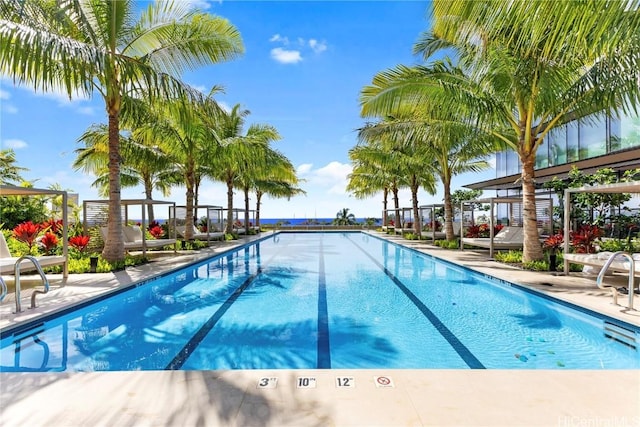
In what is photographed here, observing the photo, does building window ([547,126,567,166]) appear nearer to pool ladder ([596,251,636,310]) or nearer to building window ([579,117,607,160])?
building window ([579,117,607,160])

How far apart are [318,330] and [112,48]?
7.63 metres

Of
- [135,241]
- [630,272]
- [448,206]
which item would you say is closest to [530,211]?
[630,272]

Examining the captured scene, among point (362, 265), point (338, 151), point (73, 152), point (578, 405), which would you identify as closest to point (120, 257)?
point (362, 265)

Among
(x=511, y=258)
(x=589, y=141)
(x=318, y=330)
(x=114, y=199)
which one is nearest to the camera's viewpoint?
(x=318, y=330)

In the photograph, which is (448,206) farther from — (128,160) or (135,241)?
(128,160)

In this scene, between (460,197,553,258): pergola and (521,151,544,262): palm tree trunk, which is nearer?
(521,151,544,262): palm tree trunk

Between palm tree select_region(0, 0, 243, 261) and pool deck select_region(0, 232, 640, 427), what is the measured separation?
5994 millimetres

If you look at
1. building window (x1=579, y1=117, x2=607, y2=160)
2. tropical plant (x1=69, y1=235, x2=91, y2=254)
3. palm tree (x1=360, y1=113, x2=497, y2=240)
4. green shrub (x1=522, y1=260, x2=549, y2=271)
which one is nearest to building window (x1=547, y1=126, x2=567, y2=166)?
building window (x1=579, y1=117, x2=607, y2=160)

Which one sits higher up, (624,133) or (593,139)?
(593,139)

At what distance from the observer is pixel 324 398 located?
8.83 feet

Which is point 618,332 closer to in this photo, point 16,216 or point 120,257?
point 120,257

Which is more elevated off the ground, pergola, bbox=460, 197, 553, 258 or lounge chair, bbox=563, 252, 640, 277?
pergola, bbox=460, 197, 553, 258

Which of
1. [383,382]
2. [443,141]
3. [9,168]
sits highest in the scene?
[9,168]

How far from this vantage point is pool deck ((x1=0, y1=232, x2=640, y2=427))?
2424 mm
